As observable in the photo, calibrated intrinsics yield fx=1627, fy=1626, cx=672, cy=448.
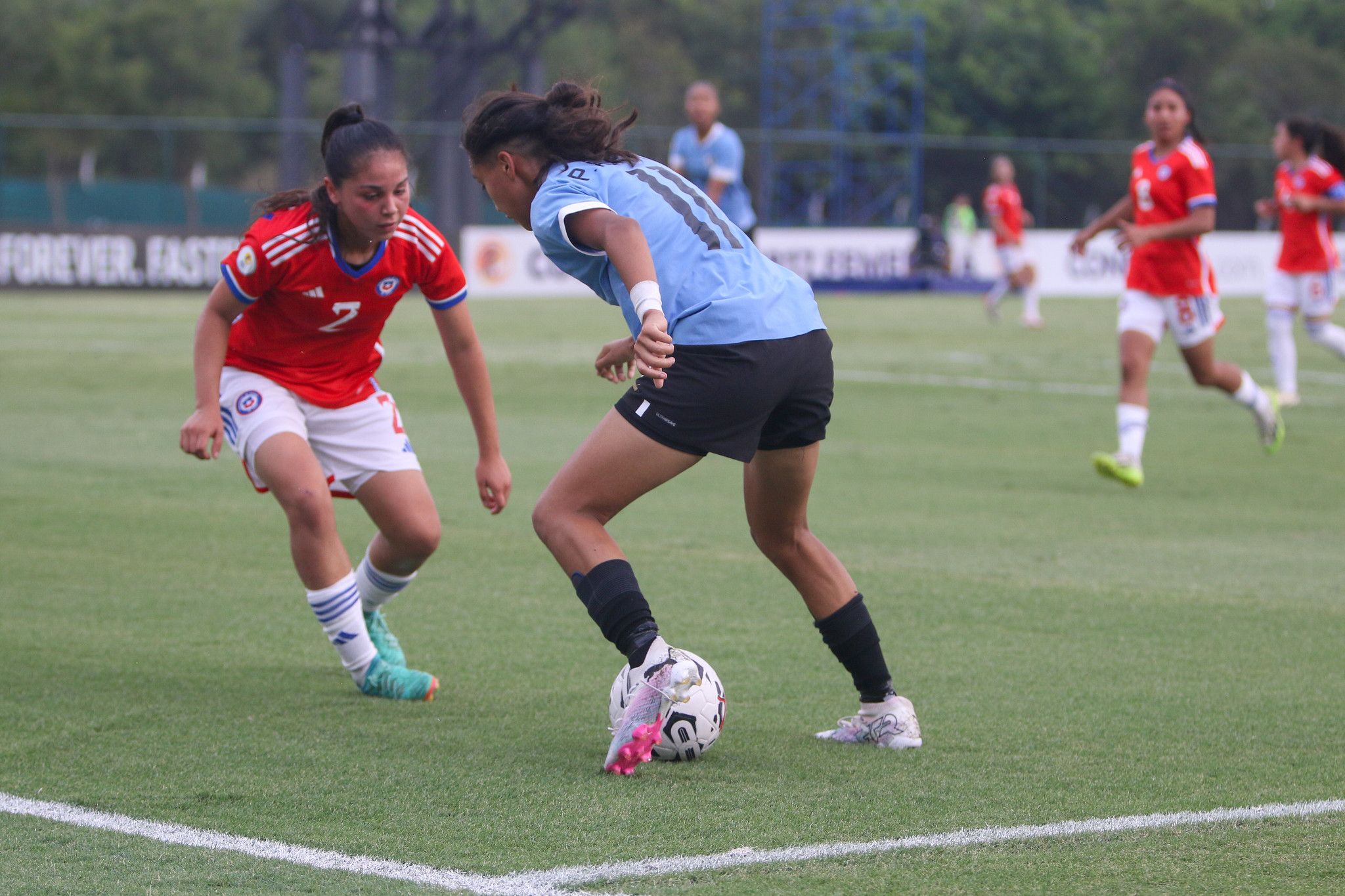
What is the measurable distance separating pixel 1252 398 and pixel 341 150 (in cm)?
691

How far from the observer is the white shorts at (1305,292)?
40.8ft

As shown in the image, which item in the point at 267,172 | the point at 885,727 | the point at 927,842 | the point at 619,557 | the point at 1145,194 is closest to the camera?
the point at 927,842

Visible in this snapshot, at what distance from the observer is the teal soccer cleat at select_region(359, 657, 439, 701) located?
4719 millimetres

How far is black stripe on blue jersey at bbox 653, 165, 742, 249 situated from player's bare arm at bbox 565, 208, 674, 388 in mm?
278

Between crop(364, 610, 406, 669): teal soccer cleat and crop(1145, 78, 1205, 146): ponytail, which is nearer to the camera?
crop(364, 610, 406, 669): teal soccer cleat

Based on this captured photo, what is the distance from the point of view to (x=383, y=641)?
16.5ft

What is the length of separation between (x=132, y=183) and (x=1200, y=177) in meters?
27.1

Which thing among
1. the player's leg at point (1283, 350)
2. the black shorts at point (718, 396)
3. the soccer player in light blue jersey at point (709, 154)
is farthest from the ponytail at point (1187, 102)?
the black shorts at point (718, 396)

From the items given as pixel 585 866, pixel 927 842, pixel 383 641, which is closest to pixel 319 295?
pixel 383 641

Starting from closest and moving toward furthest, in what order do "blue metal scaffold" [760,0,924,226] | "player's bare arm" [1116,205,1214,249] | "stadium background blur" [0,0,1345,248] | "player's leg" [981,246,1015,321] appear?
1. "player's bare arm" [1116,205,1214,249]
2. "player's leg" [981,246,1015,321]
3. "stadium background blur" [0,0,1345,248]
4. "blue metal scaffold" [760,0,924,226]

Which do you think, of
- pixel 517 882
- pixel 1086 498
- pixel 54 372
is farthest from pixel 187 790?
pixel 54 372

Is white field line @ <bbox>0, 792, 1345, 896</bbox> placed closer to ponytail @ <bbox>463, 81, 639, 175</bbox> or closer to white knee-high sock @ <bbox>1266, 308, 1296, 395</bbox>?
ponytail @ <bbox>463, 81, 639, 175</bbox>

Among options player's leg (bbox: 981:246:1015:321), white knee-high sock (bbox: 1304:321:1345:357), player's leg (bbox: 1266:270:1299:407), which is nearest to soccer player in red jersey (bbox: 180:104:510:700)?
white knee-high sock (bbox: 1304:321:1345:357)

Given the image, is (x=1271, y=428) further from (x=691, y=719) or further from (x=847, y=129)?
(x=847, y=129)
